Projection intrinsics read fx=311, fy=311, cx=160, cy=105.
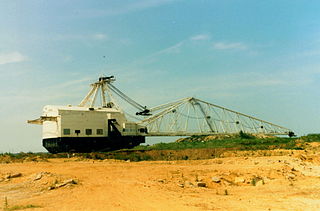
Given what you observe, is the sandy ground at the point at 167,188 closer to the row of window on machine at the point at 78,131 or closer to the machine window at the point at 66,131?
the machine window at the point at 66,131

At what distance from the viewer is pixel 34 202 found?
13930 millimetres

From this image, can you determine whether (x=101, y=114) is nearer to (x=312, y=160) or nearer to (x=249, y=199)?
(x=312, y=160)

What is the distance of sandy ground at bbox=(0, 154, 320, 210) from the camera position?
13578 mm

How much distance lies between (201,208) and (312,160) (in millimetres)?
20104

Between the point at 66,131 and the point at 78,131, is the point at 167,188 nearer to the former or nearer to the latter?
the point at 66,131

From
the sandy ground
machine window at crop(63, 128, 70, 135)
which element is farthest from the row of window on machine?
the sandy ground

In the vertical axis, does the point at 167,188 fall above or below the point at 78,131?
A: below

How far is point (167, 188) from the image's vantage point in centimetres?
1709

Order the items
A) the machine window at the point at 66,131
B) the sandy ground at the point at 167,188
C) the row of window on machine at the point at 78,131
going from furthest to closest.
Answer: the row of window on machine at the point at 78,131
the machine window at the point at 66,131
the sandy ground at the point at 167,188

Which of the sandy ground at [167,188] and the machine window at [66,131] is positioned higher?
the machine window at [66,131]

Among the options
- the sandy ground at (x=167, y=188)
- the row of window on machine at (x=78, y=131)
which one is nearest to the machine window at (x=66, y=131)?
the row of window on machine at (x=78, y=131)

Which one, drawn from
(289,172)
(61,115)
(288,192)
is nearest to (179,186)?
(288,192)

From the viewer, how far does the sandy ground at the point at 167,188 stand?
1358 cm

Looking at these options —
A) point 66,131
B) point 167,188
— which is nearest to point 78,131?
point 66,131
